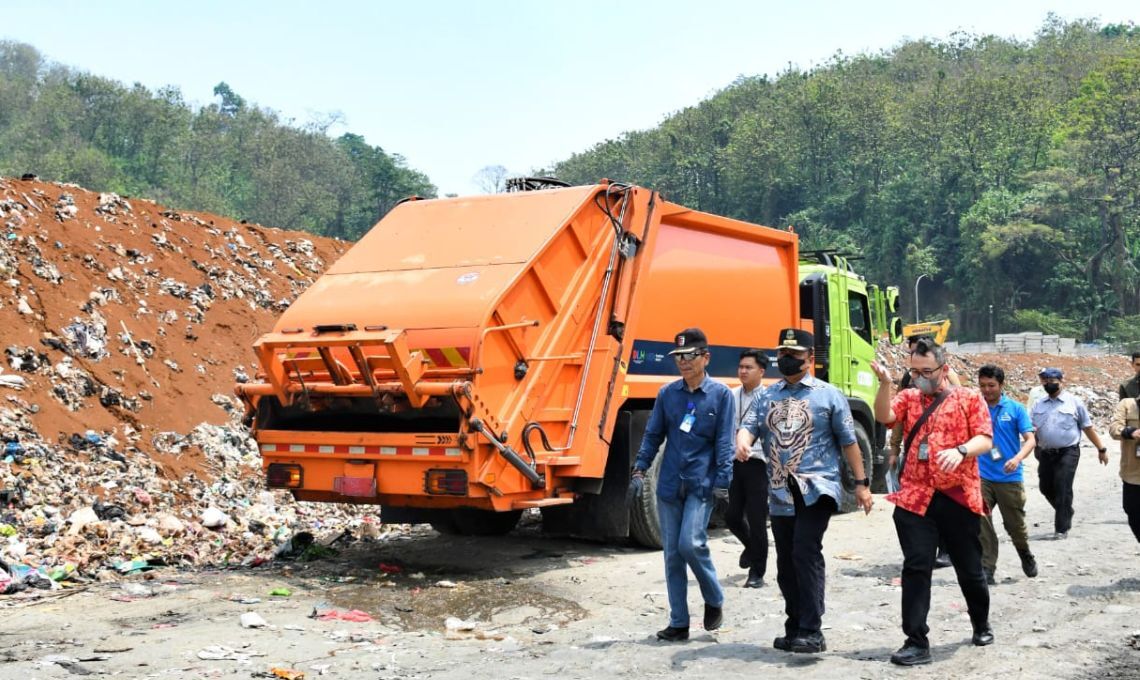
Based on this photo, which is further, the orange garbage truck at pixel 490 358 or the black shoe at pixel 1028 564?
the black shoe at pixel 1028 564

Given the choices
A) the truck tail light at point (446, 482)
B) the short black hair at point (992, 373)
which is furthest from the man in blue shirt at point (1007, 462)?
the truck tail light at point (446, 482)

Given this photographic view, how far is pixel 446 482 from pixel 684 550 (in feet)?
6.75

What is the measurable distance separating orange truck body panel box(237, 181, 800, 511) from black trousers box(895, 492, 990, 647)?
286 centimetres

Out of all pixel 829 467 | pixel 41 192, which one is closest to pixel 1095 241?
pixel 41 192

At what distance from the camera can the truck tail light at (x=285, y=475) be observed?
8031mm

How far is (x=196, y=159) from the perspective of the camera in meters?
74.1

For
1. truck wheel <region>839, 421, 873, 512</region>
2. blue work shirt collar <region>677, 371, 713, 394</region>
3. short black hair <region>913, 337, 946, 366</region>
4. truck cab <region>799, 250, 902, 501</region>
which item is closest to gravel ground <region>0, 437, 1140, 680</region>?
blue work shirt collar <region>677, 371, 713, 394</region>

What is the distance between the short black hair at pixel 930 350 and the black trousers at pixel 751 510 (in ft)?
6.78

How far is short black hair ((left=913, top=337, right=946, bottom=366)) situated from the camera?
557cm

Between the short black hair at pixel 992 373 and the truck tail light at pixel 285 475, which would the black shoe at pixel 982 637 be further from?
the truck tail light at pixel 285 475

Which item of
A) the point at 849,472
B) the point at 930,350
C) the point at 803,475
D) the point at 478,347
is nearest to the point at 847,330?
the point at 849,472

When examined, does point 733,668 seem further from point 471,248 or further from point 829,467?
point 471,248

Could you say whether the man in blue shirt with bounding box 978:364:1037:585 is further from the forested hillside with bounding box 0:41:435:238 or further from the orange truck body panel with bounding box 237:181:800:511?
the forested hillside with bounding box 0:41:435:238

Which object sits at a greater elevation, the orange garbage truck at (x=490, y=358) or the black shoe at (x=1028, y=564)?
the orange garbage truck at (x=490, y=358)
